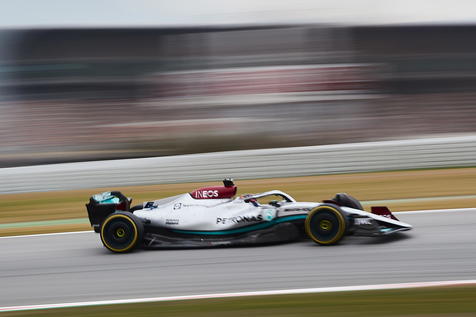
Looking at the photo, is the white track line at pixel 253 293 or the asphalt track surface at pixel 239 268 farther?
the asphalt track surface at pixel 239 268

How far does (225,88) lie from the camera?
2139cm

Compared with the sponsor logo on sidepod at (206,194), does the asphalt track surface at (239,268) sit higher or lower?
lower

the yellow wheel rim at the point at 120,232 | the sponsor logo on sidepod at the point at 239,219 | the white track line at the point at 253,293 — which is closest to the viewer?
the white track line at the point at 253,293

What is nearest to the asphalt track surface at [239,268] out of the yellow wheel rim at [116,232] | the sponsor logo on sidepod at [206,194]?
the yellow wheel rim at [116,232]

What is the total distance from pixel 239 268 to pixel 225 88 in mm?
15899

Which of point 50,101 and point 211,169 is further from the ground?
point 50,101

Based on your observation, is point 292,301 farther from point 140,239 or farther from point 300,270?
point 140,239

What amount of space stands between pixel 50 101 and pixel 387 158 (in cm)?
1838

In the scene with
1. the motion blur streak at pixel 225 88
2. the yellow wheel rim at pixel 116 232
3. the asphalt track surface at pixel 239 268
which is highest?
the motion blur streak at pixel 225 88

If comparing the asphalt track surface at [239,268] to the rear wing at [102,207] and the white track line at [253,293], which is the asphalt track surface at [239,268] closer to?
the white track line at [253,293]

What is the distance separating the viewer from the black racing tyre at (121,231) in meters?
6.68

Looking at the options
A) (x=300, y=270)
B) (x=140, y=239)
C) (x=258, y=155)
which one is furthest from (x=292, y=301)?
(x=258, y=155)

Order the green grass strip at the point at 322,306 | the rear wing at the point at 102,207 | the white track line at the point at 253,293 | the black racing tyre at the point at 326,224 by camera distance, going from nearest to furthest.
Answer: the green grass strip at the point at 322,306
the white track line at the point at 253,293
the black racing tyre at the point at 326,224
the rear wing at the point at 102,207

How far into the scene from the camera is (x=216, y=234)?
6.54 metres
